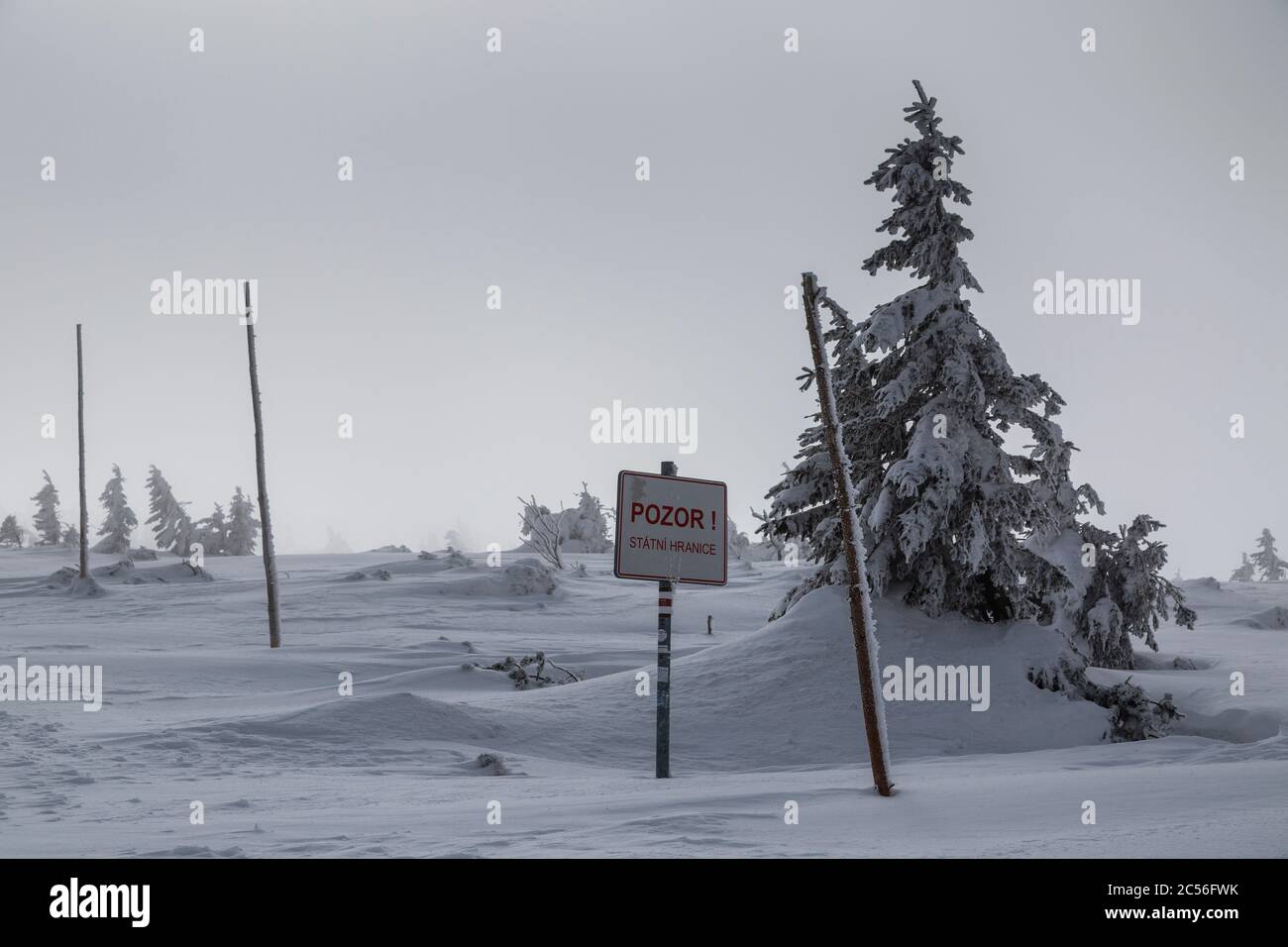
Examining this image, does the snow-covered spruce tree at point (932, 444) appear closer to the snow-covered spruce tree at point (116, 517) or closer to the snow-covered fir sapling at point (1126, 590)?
the snow-covered fir sapling at point (1126, 590)

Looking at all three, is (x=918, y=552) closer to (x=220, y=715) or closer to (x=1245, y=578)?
(x=220, y=715)

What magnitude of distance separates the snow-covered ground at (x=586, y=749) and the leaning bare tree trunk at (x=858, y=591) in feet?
1.37

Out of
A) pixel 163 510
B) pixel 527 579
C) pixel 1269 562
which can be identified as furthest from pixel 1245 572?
pixel 163 510

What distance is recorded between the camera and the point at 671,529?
12047 mm

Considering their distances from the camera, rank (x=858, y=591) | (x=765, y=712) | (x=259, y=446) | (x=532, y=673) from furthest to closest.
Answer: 1. (x=259, y=446)
2. (x=532, y=673)
3. (x=765, y=712)
4. (x=858, y=591)

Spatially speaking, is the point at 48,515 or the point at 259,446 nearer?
the point at 259,446

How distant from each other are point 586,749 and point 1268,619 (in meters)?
33.8

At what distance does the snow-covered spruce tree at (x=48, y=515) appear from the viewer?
212 feet

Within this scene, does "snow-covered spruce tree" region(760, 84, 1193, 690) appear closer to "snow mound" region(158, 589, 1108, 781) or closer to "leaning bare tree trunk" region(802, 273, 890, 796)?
"snow mound" region(158, 589, 1108, 781)

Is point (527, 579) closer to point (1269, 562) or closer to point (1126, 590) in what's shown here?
point (1126, 590)

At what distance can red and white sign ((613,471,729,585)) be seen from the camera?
11734 mm

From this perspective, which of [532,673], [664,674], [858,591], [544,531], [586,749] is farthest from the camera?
[544,531]

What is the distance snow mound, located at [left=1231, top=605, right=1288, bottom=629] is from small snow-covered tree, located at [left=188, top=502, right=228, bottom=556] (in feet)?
185

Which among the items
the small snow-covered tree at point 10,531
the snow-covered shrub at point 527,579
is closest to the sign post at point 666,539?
the snow-covered shrub at point 527,579
